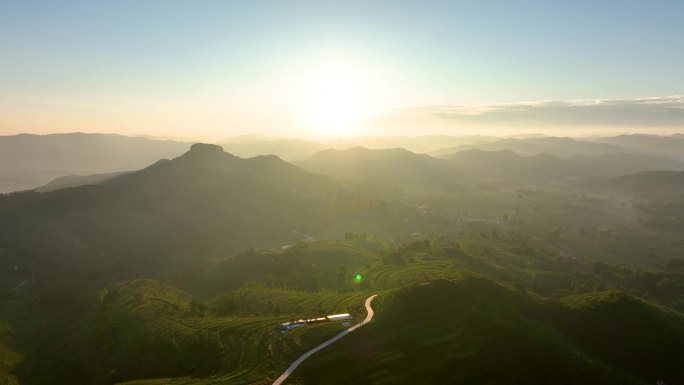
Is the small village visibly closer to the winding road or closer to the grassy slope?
Result: the winding road

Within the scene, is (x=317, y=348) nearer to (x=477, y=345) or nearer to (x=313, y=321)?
(x=313, y=321)

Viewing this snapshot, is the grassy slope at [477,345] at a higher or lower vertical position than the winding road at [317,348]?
lower

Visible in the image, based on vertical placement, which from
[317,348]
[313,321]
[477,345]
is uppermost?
[317,348]

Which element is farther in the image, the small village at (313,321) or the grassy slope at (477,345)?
the small village at (313,321)

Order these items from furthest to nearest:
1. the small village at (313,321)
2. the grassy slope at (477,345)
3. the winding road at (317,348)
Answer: the small village at (313,321) < the grassy slope at (477,345) < the winding road at (317,348)

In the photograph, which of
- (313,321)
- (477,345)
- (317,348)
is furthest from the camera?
(313,321)

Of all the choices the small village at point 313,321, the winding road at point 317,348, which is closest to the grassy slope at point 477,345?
the winding road at point 317,348

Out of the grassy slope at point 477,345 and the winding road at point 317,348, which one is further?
the grassy slope at point 477,345

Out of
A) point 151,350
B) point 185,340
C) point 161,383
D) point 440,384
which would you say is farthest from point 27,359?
point 440,384

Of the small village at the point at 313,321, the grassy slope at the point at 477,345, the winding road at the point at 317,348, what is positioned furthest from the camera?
the small village at the point at 313,321

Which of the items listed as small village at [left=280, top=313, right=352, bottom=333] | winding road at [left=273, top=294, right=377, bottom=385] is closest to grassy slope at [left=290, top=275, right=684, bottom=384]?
winding road at [left=273, top=294, right=377, bottom=385]

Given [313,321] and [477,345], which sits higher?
[313,321]

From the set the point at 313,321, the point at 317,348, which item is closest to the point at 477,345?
the point at 317,348

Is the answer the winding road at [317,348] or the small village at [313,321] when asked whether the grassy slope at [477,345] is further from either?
the small village at [313,321]
